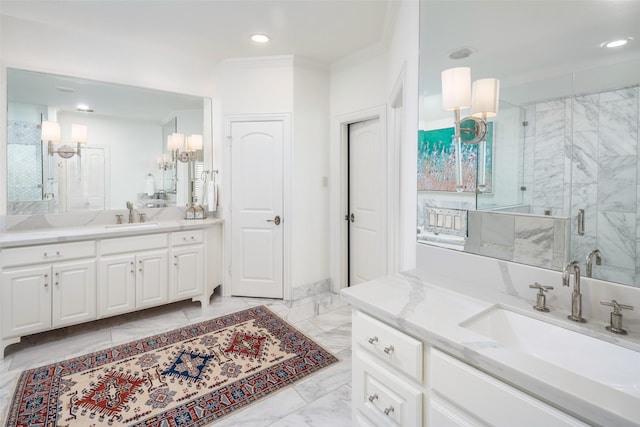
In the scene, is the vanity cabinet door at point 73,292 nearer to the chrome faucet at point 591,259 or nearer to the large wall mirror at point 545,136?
the large wall mirror at point 545,136

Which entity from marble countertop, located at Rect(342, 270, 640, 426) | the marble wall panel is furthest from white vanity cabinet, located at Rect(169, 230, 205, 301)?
the marble wall panel

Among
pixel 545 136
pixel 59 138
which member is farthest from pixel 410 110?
pixel 59 138

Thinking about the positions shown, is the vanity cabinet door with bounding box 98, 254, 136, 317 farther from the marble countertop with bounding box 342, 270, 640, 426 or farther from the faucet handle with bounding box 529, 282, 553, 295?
the faucet handle with bounding box 529, 282, 553, 295

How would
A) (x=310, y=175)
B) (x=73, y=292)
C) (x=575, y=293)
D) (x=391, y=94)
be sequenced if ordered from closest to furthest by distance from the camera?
(x=575, y=293)
(x=73, y=292)
(x=391, y=94)
(x=310, y=175)

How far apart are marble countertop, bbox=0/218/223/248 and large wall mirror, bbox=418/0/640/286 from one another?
243 centimetres

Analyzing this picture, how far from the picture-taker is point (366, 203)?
3.49m

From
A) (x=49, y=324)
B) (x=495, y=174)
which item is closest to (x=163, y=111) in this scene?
(x=49, y=324)

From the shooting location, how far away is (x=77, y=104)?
9.66 ft

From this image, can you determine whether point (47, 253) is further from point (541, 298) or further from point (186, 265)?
point (541, 298)

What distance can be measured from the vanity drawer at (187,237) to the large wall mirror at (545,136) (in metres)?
2.40

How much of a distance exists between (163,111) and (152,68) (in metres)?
0.43

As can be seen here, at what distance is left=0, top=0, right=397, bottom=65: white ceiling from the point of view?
97.0 inches

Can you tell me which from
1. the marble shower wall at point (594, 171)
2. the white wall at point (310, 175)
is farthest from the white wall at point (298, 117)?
the marble shower wall at point (594, 171)

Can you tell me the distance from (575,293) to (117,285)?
3166mm
